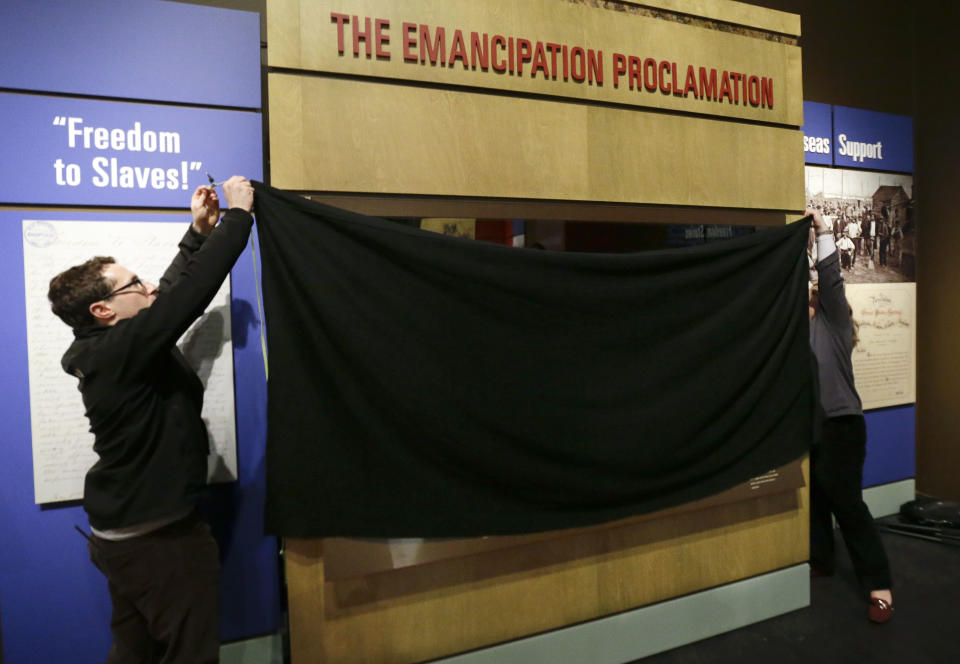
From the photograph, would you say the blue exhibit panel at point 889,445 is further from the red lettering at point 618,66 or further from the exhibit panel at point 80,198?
the exhibit panel at point 80,198

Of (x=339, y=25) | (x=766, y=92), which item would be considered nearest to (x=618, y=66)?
(x=766, y=92)

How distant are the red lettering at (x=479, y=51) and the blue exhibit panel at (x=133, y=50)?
75 cm

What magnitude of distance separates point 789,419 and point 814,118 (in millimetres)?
1932

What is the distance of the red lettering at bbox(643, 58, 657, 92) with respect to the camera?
225cm

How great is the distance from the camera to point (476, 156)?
1977mm

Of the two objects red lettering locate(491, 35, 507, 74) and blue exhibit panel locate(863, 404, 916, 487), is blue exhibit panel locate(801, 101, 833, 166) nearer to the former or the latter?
blue exhibit panel locate(863, 404, 916, 487)

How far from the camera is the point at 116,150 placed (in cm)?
190

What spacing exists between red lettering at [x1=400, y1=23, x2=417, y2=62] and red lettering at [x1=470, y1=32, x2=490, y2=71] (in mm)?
198

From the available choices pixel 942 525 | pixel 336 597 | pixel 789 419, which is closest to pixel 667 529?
pixel 789 419

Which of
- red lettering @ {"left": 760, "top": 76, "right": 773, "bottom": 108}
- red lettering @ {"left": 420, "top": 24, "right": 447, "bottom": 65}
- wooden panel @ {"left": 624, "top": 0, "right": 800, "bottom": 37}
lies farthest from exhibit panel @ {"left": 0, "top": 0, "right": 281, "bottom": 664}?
red lettering @ {"left": 760, "top": 76, "right": 773, "bottom": 108}

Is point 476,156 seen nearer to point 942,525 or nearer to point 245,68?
point 245,68

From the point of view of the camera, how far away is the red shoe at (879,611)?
7.89ft

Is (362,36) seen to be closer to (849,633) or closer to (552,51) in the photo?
(552,51)

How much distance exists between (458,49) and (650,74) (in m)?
0.78
